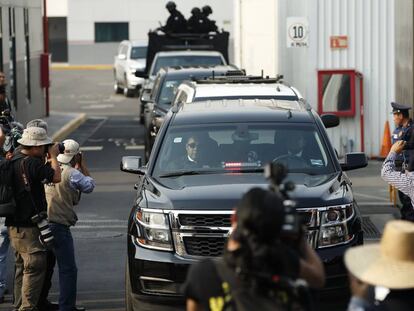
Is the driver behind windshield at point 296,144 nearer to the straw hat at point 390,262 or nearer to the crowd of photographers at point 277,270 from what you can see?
the crowd of photographers at point 277,270

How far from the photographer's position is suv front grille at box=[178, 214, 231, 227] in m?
8.88

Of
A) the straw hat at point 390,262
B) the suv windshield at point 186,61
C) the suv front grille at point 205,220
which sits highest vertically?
the suv windshield at point 186,61

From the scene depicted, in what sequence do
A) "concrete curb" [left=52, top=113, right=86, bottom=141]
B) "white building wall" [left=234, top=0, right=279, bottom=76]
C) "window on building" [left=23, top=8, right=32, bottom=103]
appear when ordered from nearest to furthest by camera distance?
1. "white building wall" [left=234, top=0, right=279, bottom=76]
2. "window on building" [left=23, top=8, right=32, bottom=103]
3. "concrete curb" [left=52, top=113, right=86, bottom=141]

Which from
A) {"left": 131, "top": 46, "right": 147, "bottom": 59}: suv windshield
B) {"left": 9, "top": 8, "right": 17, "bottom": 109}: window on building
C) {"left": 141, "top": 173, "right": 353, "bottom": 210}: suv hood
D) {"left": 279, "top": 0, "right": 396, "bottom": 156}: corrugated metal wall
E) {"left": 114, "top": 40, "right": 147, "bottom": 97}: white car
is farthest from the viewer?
{"left": 131, "top": 46, "right": 147, "bottom": 59}: suv windshield

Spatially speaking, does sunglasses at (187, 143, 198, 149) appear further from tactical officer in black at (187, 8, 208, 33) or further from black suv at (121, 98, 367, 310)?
tactical officer in black at (187, 8, 208, 33)

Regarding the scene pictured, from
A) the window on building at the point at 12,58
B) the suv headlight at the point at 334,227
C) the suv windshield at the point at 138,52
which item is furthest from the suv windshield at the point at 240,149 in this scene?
the suv windshield at the point at 138,52

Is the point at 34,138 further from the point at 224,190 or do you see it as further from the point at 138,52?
the point at 138,52

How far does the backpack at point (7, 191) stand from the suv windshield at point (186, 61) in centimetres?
1503

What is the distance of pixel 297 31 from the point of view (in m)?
21.0

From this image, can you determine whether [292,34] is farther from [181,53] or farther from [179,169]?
[179,169]

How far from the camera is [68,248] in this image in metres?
10.1

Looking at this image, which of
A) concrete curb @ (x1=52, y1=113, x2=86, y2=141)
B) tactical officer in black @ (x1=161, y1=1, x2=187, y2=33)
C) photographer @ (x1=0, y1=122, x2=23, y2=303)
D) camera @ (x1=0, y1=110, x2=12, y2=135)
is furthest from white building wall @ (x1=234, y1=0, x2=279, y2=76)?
photographer @ (x1=0, y1=122, x2=23, y2=303)

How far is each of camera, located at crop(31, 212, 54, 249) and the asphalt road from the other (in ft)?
3.75

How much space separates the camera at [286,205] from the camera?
4.96 m
